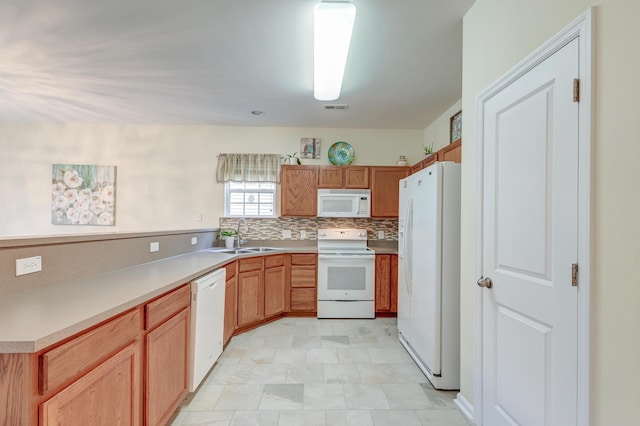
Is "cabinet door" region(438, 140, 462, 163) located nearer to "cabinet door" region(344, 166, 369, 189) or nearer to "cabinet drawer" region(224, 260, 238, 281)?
"cabinet door" region(344, 166, 369, 189)

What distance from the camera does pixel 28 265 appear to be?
1.40 metres

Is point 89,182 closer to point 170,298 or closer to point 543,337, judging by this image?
point 170,298

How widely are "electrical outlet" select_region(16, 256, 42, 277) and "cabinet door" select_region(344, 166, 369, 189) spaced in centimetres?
315

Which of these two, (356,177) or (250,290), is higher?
(356,177)

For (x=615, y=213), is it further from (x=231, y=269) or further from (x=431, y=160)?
(x=231, y=269)

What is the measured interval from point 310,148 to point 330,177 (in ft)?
1.95

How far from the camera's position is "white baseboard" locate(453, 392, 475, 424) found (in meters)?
1.79

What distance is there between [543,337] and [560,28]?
1261 mm

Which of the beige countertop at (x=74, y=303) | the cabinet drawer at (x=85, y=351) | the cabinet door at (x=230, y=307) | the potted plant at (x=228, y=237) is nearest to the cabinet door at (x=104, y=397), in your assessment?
the cabinet drawer at (x=85, y=351)

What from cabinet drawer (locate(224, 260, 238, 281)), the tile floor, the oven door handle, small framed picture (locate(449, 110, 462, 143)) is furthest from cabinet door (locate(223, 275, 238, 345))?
small framed picture (locate(449, 110, 462, 143))

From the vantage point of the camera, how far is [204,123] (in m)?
4.13

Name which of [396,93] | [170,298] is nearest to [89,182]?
[170,298]

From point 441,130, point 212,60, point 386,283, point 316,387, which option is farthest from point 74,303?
point 441,130

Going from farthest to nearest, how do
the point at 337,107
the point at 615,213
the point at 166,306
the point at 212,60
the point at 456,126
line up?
the point at 337,107
the point at 456,126
the point at 212,60
the point at 166,306
the point at 615,213
